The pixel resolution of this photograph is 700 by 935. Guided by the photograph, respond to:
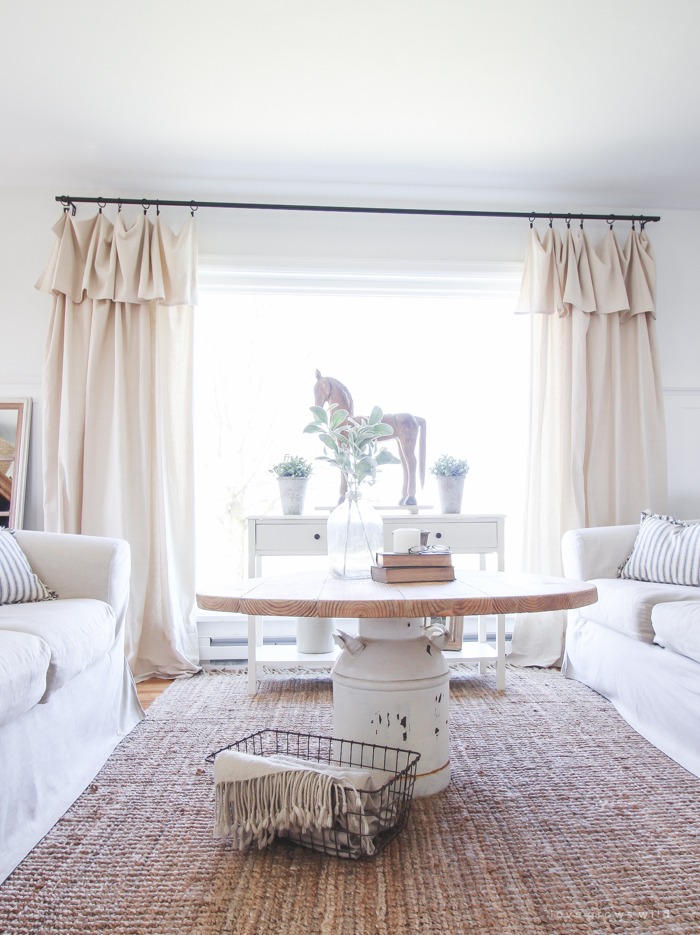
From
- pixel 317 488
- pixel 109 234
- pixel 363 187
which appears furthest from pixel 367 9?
pixel 317 488

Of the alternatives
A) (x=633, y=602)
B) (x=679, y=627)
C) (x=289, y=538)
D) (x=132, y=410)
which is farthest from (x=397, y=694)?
(x=132, y=410)

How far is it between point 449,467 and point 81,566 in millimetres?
1644

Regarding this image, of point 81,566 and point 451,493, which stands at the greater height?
point 451,493

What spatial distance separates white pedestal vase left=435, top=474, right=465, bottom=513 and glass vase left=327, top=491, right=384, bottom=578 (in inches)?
46.8

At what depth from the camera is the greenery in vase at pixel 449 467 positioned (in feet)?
10.0

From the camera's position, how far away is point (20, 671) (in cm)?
148

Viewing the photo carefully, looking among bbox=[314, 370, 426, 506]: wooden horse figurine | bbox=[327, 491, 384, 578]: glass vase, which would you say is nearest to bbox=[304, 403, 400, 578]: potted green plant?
bbox=[327, 491, 384, 578]: glass vase

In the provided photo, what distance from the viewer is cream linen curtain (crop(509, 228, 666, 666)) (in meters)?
3.20

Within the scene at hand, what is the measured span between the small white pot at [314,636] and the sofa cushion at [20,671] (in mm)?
1419

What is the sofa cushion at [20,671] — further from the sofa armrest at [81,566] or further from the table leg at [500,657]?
the table leg at [500,657]

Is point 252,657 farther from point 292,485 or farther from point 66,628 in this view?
point 66,628

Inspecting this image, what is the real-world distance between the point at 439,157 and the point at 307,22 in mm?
995

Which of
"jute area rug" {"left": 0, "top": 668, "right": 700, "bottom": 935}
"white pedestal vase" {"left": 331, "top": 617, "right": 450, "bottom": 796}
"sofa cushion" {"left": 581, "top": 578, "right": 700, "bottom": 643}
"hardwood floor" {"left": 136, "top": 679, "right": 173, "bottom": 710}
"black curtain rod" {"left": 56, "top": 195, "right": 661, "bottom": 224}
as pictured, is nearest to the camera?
"jute area rug" {"left": 0, "top": 668, "right": 700, "bottom": 935}

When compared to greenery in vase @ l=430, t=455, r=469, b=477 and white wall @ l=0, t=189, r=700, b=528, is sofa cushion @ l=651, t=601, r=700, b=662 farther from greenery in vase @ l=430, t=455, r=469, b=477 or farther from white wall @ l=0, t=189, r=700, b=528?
white wall @ l=0, t=189, r=700, b=528
